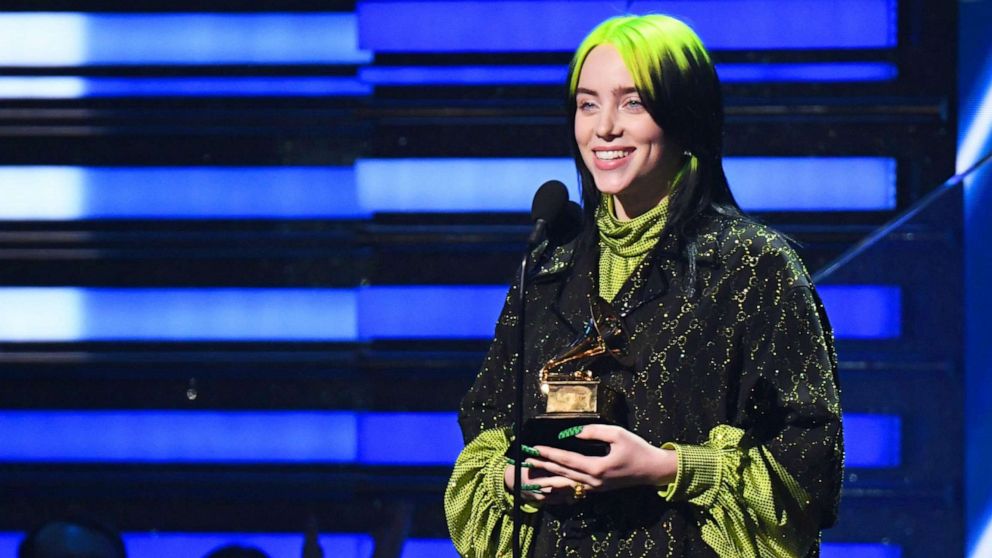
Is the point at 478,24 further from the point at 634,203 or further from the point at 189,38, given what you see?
the point at 634,203

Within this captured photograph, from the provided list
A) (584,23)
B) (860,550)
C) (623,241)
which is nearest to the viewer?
(623,241)

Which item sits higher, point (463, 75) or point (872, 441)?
point (463, 75)

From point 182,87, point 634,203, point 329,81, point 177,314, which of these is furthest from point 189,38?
point 634,203

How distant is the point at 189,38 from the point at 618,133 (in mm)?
1696

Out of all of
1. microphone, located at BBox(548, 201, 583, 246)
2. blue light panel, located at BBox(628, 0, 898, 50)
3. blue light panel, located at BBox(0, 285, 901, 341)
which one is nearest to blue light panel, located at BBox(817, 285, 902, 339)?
blue light panel, located at BBox(628, 0, 898, 50)

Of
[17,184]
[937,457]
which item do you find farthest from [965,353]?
[17,184]

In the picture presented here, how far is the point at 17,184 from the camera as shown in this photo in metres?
3.14

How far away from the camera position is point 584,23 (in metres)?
3.02

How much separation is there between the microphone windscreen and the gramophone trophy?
0.12m

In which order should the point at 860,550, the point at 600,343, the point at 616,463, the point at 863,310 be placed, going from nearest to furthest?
the point at 616,463
the point at 600,343
the point at 860,550
the point at 863,310

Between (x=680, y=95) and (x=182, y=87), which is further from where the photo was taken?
(x=182, y=87)

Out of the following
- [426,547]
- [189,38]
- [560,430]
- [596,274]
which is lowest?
[426,547]

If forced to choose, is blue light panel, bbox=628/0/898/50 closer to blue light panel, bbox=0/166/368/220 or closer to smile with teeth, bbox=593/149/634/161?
blue light panel, bbox=0/166/368/220

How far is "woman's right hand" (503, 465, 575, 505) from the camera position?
61.3 inches
